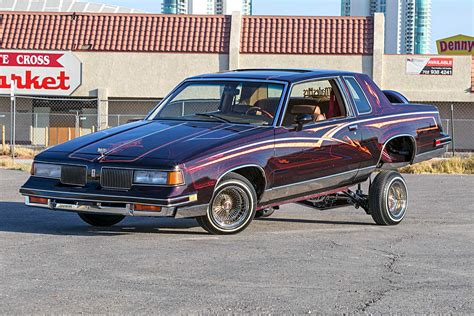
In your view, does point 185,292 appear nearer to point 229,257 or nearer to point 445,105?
point 229,257

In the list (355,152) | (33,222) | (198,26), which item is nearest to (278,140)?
(355,152)

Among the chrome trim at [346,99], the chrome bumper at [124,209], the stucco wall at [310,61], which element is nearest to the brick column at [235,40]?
the stucco wall at [310,61]

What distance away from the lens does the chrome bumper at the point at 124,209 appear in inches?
381

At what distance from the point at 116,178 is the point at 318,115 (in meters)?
2.71

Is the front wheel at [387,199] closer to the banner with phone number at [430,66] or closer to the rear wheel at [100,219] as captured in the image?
the rear wheel at [100,219]

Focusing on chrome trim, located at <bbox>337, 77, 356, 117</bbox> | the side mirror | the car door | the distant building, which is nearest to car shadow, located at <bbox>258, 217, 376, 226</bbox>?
the car door

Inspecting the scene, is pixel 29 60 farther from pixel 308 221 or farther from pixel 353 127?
pixel 353 127

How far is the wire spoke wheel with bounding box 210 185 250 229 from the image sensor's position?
33.6 feet

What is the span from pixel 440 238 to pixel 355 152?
4.96 feet

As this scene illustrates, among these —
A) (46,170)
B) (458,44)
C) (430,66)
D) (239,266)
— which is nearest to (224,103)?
(46,170)

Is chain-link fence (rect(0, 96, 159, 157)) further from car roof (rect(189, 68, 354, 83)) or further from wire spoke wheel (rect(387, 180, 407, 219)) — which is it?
wire spoke wheel (rect(387, 180, 407, 219))

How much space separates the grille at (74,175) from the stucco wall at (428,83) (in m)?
38.3

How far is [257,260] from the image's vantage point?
28.7 ft

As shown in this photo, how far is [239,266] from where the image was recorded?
842cm
